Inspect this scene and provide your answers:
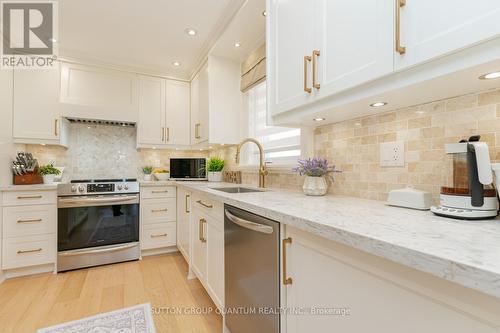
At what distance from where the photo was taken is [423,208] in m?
0.90

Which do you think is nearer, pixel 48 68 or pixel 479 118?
pixel 479 118

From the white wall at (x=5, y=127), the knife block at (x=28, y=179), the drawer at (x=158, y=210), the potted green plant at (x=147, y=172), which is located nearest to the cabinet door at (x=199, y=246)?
the drawer at (x=158, y=210)

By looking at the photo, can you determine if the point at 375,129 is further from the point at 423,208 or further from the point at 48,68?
the point at 48,68

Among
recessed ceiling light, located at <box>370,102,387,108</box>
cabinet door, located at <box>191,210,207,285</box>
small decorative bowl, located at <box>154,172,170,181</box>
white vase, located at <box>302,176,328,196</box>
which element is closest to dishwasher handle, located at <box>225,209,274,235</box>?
white vase, located at <box>302,176,328,196</box>

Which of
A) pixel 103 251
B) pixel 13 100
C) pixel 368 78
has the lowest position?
pixel 103 251

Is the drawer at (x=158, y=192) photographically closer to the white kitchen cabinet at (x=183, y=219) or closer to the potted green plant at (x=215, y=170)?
the white kitchen cabinet at (x=183, y=219)

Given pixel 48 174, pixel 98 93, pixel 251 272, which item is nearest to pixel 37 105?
pixel 98 93

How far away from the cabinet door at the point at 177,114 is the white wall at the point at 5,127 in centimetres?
155

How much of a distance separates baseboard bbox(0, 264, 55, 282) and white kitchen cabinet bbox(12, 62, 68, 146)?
1301 mm

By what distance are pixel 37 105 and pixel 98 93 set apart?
60 cm

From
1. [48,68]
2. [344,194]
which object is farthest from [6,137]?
[344,194]

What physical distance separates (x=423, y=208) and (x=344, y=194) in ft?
1.59

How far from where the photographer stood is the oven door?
2355 mm

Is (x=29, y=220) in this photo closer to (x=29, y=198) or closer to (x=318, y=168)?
(x=29, y=198)
